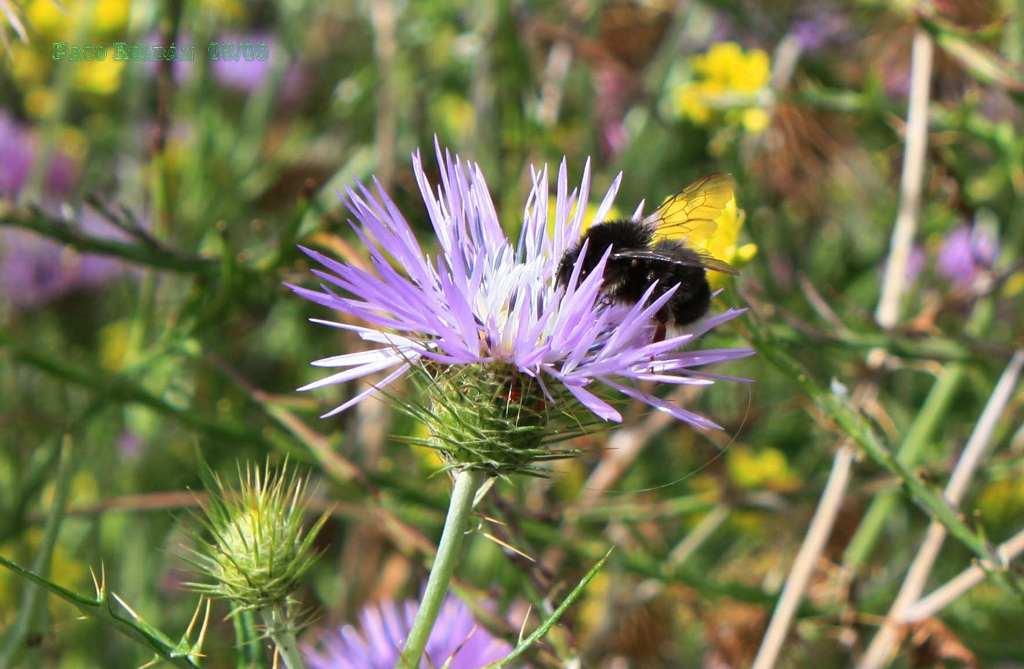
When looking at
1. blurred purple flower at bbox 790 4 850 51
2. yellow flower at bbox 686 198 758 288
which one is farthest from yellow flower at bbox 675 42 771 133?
yellow flower at bbox 686 198 758 288

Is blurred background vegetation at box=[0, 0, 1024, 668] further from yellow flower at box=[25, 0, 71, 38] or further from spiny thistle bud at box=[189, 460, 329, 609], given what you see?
spiny thistle bud at box=[189, 460, 329, 609]

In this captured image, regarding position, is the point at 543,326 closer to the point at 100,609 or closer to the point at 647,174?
the point at 100,609

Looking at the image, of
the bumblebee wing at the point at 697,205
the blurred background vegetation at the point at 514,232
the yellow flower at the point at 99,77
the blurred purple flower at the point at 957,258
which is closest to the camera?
the bumblebee wing at the point at 697,205

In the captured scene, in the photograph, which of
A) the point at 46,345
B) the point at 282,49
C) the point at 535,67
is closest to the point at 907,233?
the point at 535,67

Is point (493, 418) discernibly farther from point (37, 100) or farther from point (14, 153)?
point (37, 100)

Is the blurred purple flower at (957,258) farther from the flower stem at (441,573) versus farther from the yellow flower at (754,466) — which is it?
the flower stem at (441,573)

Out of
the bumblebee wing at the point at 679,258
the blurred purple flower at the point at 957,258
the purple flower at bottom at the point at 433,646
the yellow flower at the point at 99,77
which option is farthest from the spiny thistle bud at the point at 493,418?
the yellow flower at the point at 99,77
